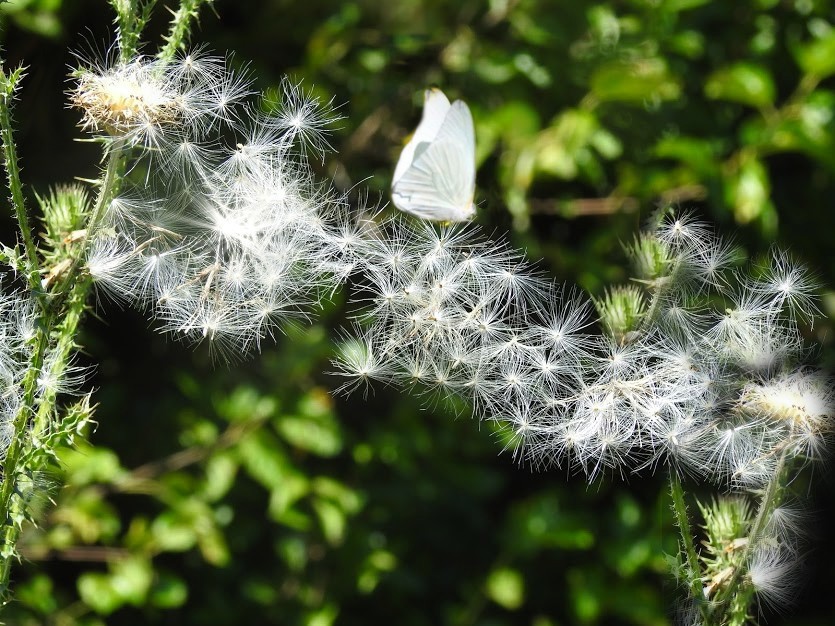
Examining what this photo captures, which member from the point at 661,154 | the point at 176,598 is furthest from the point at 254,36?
the point at 176,598

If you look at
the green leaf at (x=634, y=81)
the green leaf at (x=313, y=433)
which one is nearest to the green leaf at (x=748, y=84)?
the green leaf at (x=634, y=81)

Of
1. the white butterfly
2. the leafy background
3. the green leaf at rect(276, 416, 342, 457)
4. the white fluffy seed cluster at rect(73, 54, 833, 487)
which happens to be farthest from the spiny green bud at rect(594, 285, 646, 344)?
the green leaf at rect(276, 416, 342, 457)

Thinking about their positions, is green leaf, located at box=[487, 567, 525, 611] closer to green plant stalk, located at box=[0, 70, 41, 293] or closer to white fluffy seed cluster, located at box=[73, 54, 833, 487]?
white fluffy seed cluster, located at box=[73, 54, 833, 487]

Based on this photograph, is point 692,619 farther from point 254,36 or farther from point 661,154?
point 254,36

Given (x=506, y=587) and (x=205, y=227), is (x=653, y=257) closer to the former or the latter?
(x=205, y=227)

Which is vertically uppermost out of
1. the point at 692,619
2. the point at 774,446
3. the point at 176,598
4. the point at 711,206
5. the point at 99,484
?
the point at 774,446

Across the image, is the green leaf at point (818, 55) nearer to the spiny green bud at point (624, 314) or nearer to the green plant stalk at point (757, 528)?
the spiny green bud at point (624, 314)
